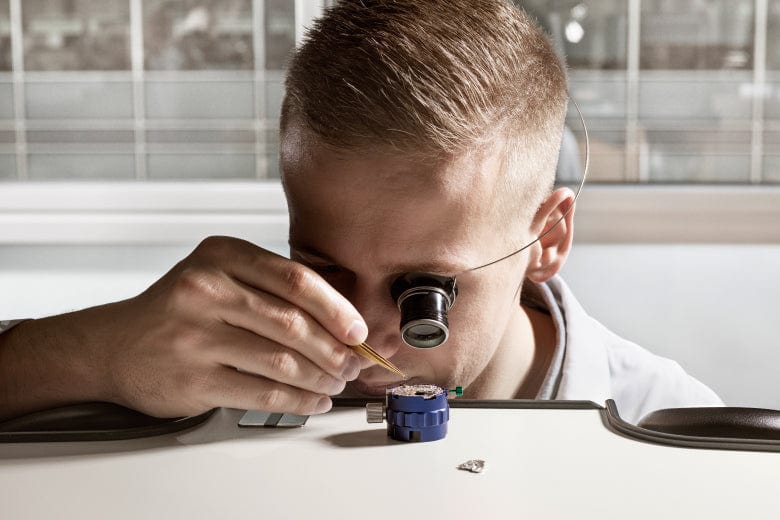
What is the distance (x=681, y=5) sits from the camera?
8.41 feet

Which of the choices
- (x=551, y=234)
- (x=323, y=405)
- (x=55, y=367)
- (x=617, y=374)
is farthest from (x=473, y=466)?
(x=617, y=374)

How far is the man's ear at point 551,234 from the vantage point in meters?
1.07

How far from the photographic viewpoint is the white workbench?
0.56m

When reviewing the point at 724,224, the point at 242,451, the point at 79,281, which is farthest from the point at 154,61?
the point at 242,451

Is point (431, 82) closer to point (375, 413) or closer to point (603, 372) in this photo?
point (375, 413)

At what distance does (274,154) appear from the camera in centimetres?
270

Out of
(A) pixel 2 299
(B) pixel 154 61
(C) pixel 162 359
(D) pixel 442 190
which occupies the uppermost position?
(B) pixel 154 61

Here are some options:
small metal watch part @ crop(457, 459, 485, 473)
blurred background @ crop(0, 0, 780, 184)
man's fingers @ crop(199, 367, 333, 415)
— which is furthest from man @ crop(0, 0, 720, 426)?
blurred background @ crop(0, 0, 780, 184)

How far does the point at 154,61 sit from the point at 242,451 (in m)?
2.30

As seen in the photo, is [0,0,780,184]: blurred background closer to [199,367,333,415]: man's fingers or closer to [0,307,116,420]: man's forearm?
[0,307,116,420]: man's forearm

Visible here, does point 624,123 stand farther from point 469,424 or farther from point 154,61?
point 469,424

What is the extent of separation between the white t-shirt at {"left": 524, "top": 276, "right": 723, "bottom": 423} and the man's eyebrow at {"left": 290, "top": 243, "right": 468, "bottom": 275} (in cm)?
38

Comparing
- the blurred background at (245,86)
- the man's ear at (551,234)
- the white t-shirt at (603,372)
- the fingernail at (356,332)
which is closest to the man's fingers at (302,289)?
the fingernail at (356,332)

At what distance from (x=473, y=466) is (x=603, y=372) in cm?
64
